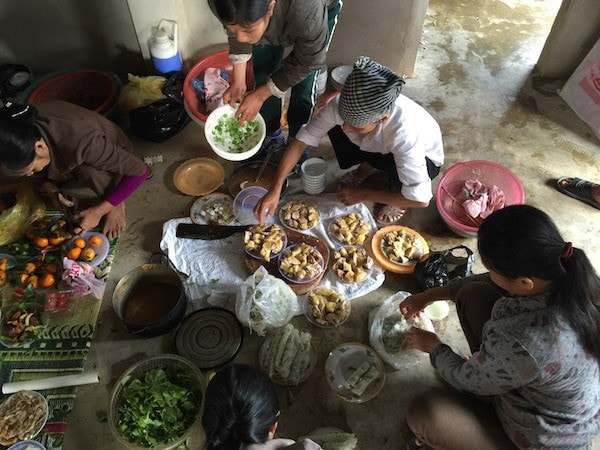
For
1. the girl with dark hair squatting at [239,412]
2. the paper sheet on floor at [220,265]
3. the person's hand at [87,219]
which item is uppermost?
the girl with dark hair squatting at [239,412]

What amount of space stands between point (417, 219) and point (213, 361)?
154 centimetres

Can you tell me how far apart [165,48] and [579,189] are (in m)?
3.01

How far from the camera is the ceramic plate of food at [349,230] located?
8.86 feet

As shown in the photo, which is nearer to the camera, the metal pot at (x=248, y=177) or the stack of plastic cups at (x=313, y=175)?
the stack of plastic cups at (x=313, y=175)

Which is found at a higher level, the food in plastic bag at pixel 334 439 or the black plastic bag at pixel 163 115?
the black plastic bag at pixel 163 115

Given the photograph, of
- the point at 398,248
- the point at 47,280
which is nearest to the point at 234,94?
the point at 398,248

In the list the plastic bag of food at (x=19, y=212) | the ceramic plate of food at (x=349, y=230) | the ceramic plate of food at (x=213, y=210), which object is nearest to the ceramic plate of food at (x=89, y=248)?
the plastic bag of food at (x=19, y=212)

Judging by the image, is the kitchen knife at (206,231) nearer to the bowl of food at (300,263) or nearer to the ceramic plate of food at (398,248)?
the bowl of food at (300,263)

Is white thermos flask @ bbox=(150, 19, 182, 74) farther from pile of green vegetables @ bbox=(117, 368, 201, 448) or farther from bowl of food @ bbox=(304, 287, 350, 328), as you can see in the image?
pile of green vegetables @ bbox=(117, 368, 201, 448)

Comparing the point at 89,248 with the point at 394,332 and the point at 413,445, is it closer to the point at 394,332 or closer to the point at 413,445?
the point at 394,332

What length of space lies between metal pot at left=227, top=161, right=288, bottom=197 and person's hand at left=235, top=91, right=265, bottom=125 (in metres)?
0.51

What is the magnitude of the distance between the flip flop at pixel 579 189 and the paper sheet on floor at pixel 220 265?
1.35 meters

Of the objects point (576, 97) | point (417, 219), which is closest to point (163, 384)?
point (417, 219)

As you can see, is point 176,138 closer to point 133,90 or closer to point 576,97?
point 133,90
